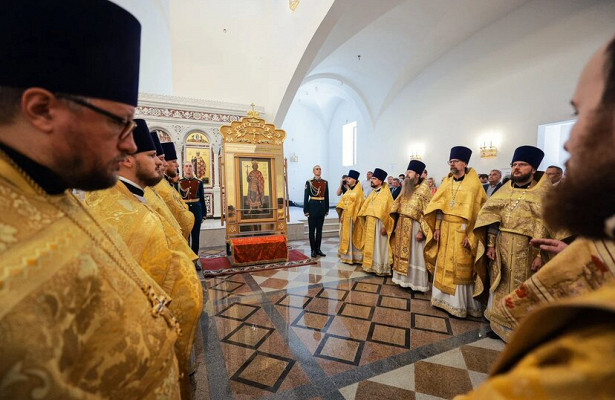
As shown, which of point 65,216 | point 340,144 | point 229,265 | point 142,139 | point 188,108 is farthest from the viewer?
point 340,144

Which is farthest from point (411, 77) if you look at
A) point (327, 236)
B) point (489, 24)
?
point (327, 236)

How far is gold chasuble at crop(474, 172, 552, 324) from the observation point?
8.96 feet

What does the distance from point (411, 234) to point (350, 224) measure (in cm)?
178

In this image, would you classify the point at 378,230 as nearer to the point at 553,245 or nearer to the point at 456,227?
the point at 456,227

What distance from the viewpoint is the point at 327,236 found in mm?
8852

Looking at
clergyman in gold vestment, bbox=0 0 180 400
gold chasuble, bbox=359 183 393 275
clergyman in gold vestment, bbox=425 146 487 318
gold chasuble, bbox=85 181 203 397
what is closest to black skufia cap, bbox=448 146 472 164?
clergyman in gold vestment, bbox=425 146 487 318

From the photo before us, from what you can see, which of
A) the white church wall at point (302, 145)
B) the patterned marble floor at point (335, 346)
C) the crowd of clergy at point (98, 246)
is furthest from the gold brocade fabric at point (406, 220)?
the white church wall at point (302, 145)

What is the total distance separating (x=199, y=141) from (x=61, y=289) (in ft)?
29.7

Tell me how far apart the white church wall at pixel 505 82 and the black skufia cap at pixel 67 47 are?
27.4 ft

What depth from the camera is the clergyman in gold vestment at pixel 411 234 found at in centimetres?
414

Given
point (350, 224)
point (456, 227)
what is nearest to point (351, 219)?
point (350, 224)

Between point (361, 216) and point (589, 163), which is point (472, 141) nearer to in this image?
point (361, 216)

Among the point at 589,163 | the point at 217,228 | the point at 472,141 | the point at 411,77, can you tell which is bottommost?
the point at 217,228

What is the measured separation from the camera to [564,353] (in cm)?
46
